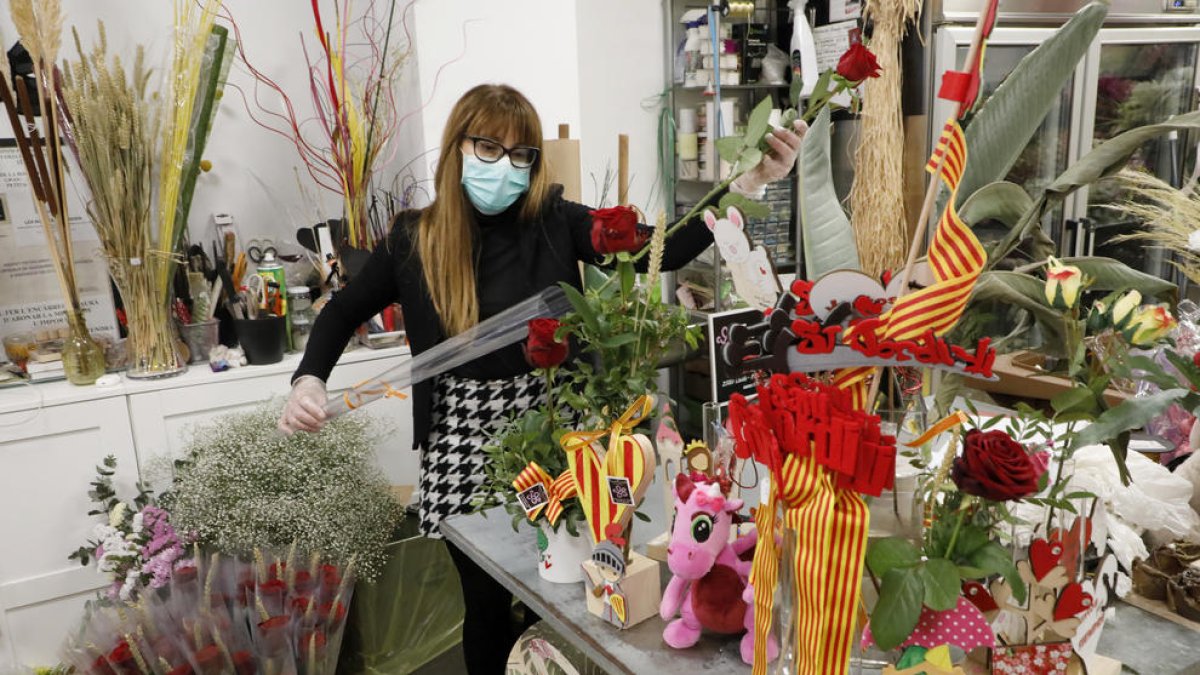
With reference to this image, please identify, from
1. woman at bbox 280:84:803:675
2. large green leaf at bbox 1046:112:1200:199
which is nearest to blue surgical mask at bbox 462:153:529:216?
woman at bbox 280:84:803:675

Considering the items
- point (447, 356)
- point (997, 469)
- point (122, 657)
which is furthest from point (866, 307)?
point (122, 657)

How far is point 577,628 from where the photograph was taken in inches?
41.9

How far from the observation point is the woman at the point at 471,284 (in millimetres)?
1779

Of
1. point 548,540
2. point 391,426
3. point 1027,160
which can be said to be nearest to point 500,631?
point 548,540

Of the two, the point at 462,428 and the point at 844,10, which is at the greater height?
the point at 844,10

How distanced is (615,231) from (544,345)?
18cm

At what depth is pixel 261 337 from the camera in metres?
2.58

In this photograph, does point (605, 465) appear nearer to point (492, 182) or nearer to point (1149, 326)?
point (1149, 326)

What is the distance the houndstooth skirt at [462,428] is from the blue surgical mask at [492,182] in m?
0.38

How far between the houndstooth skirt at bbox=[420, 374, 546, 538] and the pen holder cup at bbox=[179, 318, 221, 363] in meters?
1.14

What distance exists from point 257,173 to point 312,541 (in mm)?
1482

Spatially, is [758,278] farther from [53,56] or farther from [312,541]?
[53,56]

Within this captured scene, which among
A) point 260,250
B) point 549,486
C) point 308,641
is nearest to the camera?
point 549,486

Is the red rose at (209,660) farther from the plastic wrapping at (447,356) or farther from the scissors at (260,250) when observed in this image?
the scissors at (260,250)
